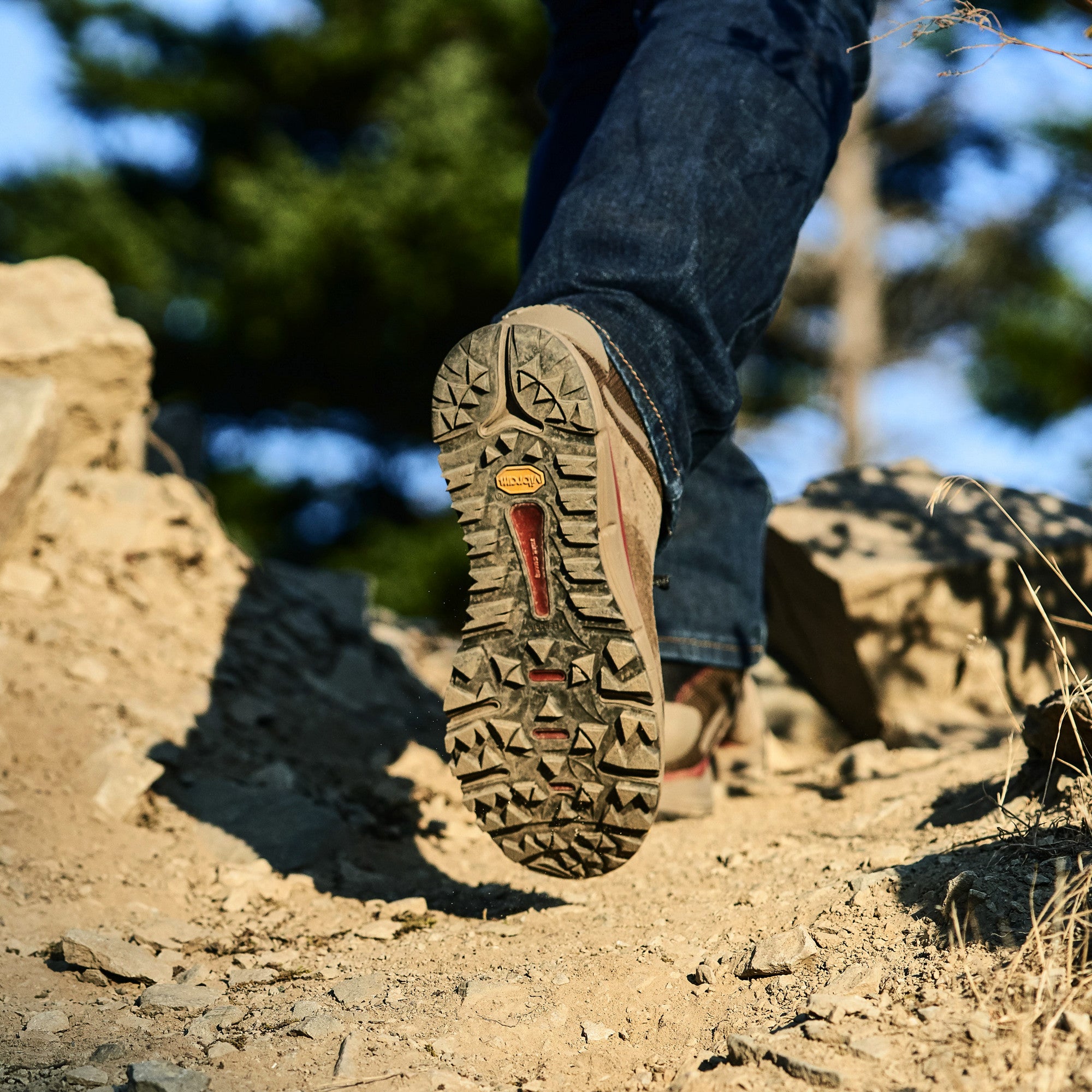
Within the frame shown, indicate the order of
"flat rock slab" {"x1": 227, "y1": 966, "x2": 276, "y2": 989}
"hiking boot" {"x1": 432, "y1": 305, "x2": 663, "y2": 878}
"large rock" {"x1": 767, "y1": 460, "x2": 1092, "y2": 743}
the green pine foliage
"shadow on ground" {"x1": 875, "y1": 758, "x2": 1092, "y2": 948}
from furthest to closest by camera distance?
1. the green pine foliage
2. "large rock" {"x1": 767, "y1": 460, "x2": 1092, "y2": 743}
3. "flat rock slab" {"x1": 227, "y1": 966, "x2": 276, "y2": 989}
4. "hiking boot" {"x1": 432, "y1": 305, "x2": 663, "y2": 878}
5. "shadow on ground" {"x1": 875, "y1": 758, "x2": 1092, "y2": 948}

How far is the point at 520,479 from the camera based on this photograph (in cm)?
126

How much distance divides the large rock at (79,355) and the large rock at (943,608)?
5.76ft

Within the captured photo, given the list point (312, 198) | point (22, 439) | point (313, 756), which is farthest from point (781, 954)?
point (312, 198)

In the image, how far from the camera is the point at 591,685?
1.23m

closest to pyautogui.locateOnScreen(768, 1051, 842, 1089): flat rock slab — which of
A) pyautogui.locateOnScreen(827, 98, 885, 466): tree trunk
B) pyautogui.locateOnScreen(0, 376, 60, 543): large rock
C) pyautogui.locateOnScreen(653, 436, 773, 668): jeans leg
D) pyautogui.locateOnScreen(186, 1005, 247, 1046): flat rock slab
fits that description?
pyautogui.locateOnScreen(186, 1005, 247, 1046): flat rock slab

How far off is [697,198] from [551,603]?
0.55 metres

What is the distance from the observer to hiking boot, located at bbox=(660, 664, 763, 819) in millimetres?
1940

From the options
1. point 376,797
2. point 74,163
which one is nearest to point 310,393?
point 74,163

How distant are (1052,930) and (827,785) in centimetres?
126

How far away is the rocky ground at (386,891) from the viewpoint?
3.38 feet

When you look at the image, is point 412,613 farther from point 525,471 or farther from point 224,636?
point 525,471

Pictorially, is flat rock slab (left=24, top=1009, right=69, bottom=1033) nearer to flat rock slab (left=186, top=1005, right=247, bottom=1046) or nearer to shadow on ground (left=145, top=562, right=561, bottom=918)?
flat rock slab (left=186, top=1005, right=247, bottom=1046)

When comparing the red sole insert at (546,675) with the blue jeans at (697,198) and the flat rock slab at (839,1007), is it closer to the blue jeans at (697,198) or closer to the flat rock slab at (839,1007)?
the blue jeans at (697,198)

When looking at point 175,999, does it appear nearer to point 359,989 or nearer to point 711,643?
point 359,989
